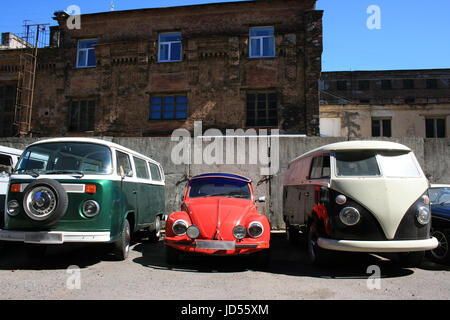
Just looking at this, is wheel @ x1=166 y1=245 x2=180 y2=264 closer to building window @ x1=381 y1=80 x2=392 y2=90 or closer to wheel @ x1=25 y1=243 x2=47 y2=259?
wheel @ x1=25 y1=243 x2=47 y2=259

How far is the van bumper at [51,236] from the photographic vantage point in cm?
523

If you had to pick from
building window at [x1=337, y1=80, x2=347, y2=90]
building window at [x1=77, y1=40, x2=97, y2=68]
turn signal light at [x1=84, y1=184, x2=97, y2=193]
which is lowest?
turn signal light at [x1=84, y1=184, x2=97, y2=193]

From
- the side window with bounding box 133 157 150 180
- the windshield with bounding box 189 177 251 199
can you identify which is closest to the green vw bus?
the side window with bounding box 133 157 150 180

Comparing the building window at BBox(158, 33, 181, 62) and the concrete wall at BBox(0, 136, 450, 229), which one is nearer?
the concrete wall at BBox(0, 136, 450, 229)

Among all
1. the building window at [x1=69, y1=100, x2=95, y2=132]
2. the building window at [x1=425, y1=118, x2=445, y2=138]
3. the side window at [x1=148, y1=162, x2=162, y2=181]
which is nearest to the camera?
the side window at [x1=148, y1=162, x2=162, y2=181]

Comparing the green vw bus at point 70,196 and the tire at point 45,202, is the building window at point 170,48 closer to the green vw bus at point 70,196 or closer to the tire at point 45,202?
the green vw bus at point 70,196

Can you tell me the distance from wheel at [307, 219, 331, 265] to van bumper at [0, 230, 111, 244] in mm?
3478

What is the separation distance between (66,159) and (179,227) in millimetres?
2310

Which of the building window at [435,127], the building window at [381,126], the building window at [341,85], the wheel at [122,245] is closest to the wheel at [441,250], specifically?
Answer: the wheel at [122,245]

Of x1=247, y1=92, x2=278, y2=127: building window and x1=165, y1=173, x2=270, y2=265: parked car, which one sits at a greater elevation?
x1=247, y1=92, x2=278, y2=127: building window

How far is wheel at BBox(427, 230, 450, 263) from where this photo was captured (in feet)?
19.9

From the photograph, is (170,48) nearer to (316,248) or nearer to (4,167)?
(4,167)

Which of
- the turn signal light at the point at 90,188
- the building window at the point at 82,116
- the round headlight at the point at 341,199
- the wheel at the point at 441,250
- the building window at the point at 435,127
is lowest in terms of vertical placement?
the wheel at the point at 441,250

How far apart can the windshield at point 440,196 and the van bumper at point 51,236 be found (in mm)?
6321
